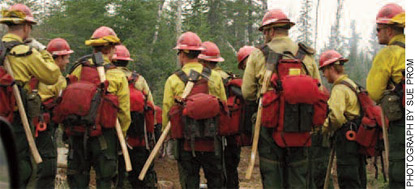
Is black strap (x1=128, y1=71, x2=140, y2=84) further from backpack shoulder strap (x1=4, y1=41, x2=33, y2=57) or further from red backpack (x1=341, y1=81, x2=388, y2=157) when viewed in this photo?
red backpack (x1=341, y1=81, x2=388, y2=157)

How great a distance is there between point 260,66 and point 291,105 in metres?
0.73

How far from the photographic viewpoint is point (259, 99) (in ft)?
20.2

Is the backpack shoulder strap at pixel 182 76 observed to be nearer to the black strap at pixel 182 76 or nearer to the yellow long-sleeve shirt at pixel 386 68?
the black strap at pixel 182 76

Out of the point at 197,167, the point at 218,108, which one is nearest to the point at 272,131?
the point at 218,108

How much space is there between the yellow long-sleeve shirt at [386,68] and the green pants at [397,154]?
1.39ft

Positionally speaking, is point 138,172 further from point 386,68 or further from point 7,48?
point 386,68

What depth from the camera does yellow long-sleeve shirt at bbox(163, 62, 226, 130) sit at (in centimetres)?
713

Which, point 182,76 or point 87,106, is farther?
point 182,76

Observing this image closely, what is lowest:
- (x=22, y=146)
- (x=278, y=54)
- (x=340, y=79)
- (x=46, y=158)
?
(x=46, y=158)

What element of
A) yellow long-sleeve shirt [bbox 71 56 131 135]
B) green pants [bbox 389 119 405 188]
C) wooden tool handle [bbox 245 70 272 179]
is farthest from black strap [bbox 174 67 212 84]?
green pants [bbox 389 119 405 188]

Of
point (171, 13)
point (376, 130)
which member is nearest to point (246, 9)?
point (171, 13)

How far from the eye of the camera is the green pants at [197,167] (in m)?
7.12

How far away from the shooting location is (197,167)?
7242 millimetres

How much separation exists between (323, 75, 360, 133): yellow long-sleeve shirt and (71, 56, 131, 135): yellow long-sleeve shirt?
309 cm
